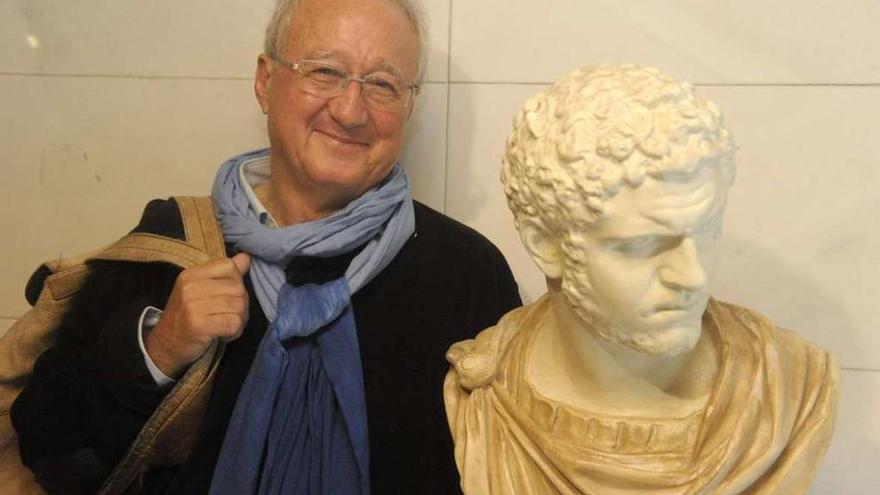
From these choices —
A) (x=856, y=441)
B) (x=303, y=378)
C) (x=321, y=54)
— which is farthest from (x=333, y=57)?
(x=856, y=441)

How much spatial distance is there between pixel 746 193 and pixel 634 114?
1.03 metres

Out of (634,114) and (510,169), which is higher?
(634,114)

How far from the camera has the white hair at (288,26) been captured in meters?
1.55

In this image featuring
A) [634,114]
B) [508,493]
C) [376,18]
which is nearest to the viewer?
[634,114]

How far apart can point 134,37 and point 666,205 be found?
65.4 inches

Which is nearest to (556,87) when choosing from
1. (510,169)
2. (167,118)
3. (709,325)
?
(510,169)

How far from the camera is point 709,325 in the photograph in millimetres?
1140

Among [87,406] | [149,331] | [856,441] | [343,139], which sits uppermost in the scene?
[343,139]

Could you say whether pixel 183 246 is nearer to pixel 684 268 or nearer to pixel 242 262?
pixel 242 262

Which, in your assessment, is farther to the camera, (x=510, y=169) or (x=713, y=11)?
(x=713, y=11)

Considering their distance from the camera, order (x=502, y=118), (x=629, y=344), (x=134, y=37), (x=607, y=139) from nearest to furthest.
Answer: (x=607, y=139)
(x=629, y=344)
(x=502, y=118)
(x=134, y=37)

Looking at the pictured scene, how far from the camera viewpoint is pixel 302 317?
4.68 ft

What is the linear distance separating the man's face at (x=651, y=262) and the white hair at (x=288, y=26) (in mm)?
764

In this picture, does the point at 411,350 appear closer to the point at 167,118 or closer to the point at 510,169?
the point at 510,169
